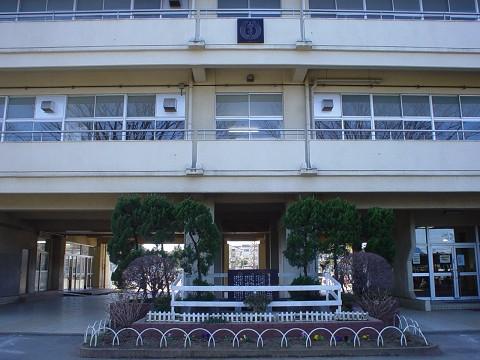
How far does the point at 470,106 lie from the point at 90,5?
12.6 metres

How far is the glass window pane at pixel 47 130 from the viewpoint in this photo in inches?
651

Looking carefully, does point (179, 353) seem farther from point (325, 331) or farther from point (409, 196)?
point (409, 196)

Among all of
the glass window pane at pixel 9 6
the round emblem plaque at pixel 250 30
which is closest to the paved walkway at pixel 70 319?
the round emblem plaque at pixel 250 30

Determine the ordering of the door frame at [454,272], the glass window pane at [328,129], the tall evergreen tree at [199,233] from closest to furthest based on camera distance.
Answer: the tall evergreen tree at [199,233], the glass window pane at [328,129], the door frame at [454,272]

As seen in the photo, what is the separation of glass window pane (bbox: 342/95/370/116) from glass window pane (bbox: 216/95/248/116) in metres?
3.11

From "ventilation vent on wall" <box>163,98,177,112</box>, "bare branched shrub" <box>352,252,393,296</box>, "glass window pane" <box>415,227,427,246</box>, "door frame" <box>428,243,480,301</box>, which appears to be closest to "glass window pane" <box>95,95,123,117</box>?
"ventilation vent on wall" <box>163,98,177,112</box>

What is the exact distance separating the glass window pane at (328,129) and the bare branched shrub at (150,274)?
6.59 m

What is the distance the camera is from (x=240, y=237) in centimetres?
3009

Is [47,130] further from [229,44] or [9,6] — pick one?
[229,44]

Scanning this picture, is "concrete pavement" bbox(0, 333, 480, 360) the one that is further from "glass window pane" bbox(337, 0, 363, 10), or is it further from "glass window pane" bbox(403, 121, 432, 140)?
"glass window pane" bbox(337, 0, 363, 10)

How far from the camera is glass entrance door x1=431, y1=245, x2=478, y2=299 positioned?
18781 millimetres

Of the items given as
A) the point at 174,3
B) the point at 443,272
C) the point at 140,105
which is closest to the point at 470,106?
the point at 443,272

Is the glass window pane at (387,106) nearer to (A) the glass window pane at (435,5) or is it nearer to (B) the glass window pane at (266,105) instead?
(B) the glass window pane at (266,105)

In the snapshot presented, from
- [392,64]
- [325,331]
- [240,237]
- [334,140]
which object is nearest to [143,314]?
[325,331]
